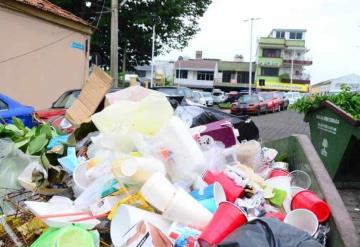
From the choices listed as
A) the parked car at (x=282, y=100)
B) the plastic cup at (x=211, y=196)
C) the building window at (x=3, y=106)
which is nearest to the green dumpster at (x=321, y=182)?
the plastic cup at (x=211, y=196)

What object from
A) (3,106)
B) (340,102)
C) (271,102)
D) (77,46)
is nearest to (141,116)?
(340,102)

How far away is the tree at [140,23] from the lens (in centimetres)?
2206

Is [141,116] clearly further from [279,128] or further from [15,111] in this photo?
[279,128]

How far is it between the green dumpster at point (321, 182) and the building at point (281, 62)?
58.7 meters

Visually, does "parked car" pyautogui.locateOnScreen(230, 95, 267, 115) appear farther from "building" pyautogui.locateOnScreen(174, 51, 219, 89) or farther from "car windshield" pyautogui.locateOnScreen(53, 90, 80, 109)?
"building" pyautogui.locateOnScreen(174, 51, 219, 89)

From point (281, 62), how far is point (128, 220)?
2603 inches

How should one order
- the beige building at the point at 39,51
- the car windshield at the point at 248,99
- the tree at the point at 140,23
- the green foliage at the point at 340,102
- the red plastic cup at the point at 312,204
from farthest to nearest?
the car windshield at the point at 248,99 < the tree at the point at 140,23 < the beige building at the point at 39,51 < the green foliage at the point at 340,102 < the red plastic cup at the point at 312,204

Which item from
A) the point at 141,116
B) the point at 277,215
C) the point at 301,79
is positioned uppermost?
the point at 301,79

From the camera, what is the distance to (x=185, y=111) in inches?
201

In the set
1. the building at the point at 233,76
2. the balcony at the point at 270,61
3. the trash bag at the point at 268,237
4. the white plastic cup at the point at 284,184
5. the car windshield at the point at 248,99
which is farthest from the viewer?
the building at the point at 233,76

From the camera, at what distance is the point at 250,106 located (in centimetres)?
2712

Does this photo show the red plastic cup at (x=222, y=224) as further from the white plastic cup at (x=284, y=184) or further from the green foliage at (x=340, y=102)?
the green foliage at (x=340, y=102)

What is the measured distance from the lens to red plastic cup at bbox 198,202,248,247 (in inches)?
99.2

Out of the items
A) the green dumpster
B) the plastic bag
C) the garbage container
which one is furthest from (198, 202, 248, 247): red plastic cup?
the garbage container
